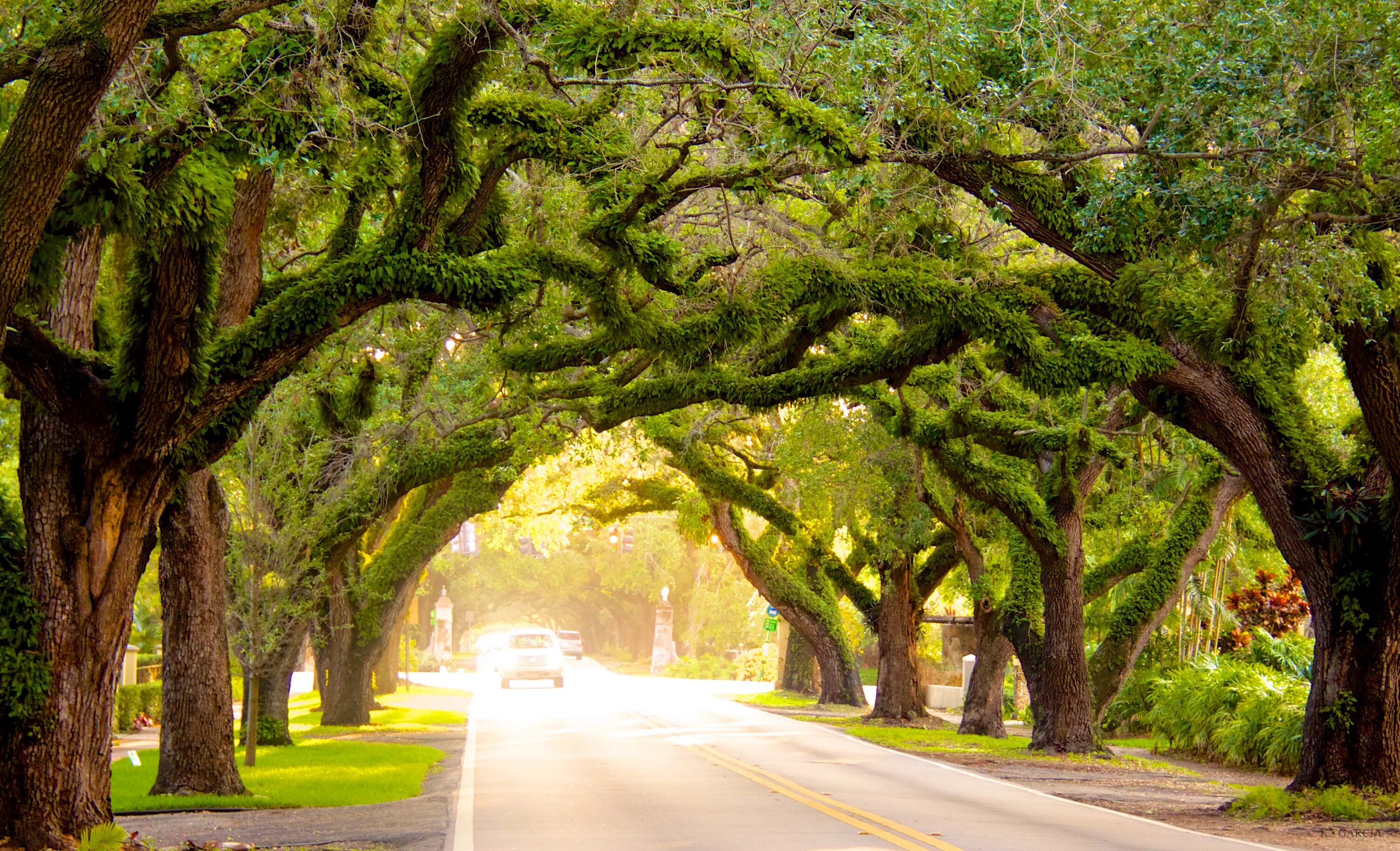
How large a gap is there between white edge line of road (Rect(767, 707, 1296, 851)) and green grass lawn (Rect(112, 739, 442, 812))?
436cm

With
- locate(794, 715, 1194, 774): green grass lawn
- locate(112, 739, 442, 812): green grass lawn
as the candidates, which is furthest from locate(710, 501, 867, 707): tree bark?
locate(112, 739, 442, 812): green grass lawn

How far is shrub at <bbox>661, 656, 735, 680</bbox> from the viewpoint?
188ft

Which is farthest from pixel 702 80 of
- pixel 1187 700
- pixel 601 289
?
pixel 1187 700

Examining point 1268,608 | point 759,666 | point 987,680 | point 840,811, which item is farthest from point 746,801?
point 759,666

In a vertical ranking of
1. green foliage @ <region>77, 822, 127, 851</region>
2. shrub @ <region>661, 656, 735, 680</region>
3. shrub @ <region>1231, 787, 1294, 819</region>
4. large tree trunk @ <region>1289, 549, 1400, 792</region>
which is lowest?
shrub @ <region>661, 656, 735, 680</region>

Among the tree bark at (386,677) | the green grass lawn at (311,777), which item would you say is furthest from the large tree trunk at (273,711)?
the tree bark at (386,677)

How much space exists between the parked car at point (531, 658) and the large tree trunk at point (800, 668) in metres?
7.65

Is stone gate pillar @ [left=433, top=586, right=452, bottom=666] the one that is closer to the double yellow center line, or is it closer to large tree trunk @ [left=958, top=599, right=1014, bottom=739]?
large tree trunk @ [left=958, top=599, right=1014, bottom=739]

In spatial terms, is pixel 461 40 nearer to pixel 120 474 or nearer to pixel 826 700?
pixel 120 474

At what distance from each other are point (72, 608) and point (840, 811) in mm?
7332

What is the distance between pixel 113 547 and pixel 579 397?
8.61 m

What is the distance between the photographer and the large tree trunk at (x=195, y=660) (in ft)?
46.5

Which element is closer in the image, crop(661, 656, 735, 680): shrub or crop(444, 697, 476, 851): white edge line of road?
crop(444, 697, 476, 851): white edge line of road

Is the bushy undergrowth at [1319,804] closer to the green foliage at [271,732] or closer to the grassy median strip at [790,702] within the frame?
the green foliage at [271,732]
